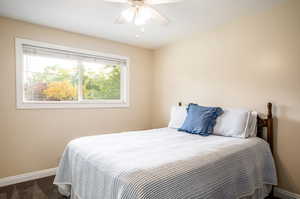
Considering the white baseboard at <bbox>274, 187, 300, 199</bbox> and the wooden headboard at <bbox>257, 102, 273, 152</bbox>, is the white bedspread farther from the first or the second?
the white baseboard at <bbox>274, 187, 300, 199</bbox>

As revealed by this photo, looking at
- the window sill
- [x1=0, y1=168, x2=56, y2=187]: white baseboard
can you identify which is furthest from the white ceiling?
[x1=0, y1=168, x2=56, y2=187]: white baseboard

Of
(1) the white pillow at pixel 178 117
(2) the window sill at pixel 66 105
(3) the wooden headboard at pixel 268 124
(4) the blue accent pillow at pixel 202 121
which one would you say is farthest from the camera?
(1) the white pillow at pixel 178 117

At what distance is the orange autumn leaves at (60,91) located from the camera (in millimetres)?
2766

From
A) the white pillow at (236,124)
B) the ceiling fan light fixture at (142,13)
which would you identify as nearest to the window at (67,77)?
the ceiling fan light fixture at (142,13)

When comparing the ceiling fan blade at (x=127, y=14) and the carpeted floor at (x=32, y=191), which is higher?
the ceiling fan blade at (x=127, y=14)

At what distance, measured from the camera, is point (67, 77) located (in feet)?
9.61

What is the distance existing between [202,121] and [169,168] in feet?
4.25

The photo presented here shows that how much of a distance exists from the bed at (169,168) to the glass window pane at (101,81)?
1366mm

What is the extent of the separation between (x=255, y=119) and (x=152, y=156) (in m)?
1.50

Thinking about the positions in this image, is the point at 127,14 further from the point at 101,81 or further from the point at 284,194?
the point at 284,194

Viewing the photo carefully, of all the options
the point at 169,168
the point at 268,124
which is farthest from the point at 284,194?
the point at 169,168

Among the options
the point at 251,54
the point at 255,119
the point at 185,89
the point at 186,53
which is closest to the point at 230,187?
the point at 255,119

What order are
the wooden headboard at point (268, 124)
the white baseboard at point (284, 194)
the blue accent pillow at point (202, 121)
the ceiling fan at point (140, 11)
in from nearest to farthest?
the ceiling fan at point (140, 11), the white baseboard at point (284, 194), the wooden headboard at point (268, 124), the blue accent pillow at point (202, 121)

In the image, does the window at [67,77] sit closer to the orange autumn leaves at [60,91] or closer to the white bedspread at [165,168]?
the orange autumn leaves at [60,91]
